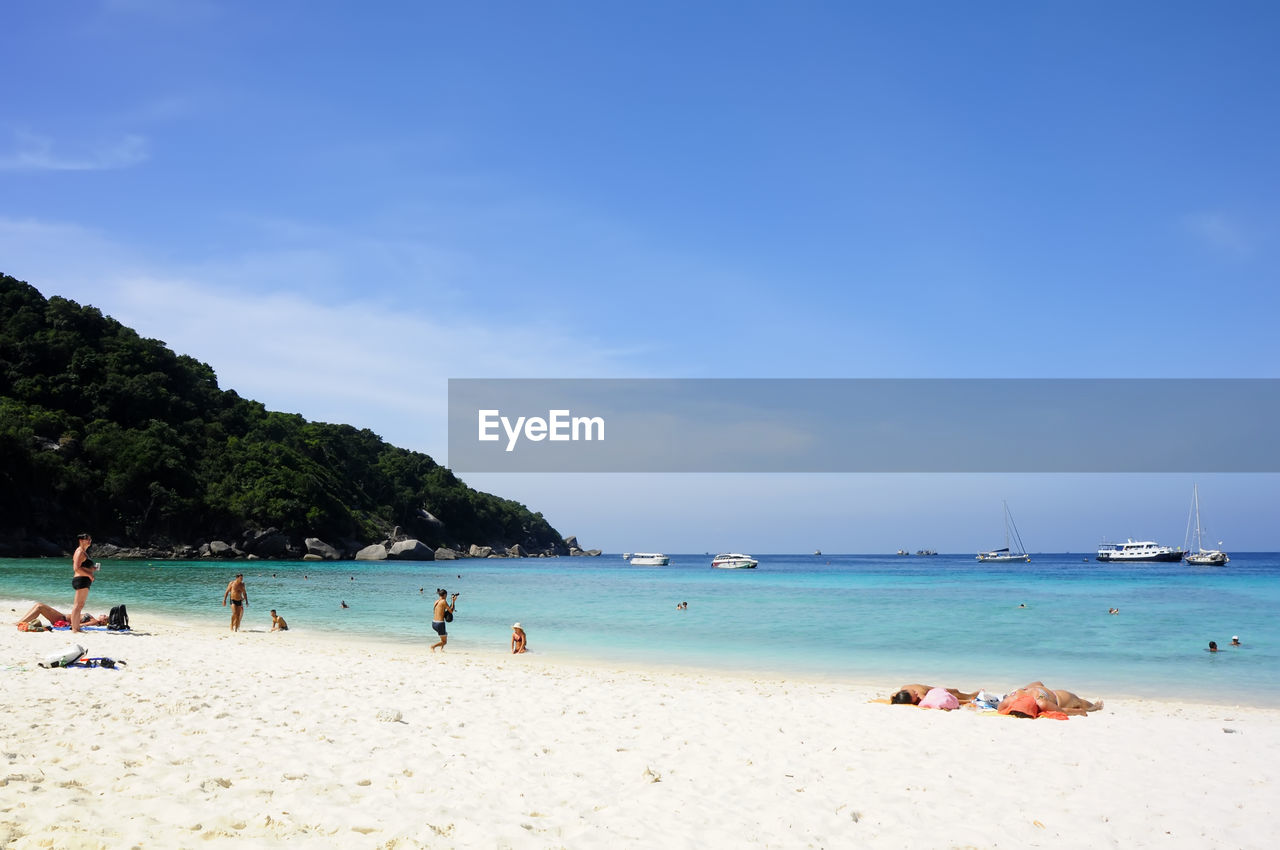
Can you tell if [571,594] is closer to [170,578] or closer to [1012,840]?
[170,578]

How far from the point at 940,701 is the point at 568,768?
7518 millimetres

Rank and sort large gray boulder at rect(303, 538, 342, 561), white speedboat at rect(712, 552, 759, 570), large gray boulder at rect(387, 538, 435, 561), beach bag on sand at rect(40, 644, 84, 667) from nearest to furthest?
beach bag on sand at rect(40, 644, 84, 667), large gray boulder at rect(303, 538, 342, 561), large gray boulder at rect(387, 538, 435, 561), white speedboat at rect(712, 552, 759, 570)

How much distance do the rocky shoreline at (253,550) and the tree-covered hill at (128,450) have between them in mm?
463

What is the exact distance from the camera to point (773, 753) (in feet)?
28.1

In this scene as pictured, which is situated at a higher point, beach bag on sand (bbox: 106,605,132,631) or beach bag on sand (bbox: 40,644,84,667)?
beach bag on sand (bbox: 40,644,84,667)

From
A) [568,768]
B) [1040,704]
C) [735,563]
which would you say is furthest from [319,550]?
[568,768]

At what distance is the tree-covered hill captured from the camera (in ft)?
219

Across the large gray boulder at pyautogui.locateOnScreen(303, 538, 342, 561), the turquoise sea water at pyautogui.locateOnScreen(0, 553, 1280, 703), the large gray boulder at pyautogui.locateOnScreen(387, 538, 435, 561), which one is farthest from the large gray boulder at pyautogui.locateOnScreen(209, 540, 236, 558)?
the turquoise sea water at pyautogui.locateOnScreen(0, 553, 1280, 703)

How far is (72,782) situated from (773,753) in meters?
6.37

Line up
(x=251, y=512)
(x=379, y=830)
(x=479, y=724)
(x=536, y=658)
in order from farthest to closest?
(x=251, y=512) → (x=536, y=658) → (x=479, y=724) → (x=379, y=830)

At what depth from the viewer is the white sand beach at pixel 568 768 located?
5.59 metres

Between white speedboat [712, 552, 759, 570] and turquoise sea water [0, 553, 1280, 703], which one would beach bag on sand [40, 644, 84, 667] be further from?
white speedboat [712, 552, 759, 570]

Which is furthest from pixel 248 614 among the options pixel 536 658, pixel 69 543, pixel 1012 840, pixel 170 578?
pixel 69 543

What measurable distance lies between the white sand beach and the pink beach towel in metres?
0.56
